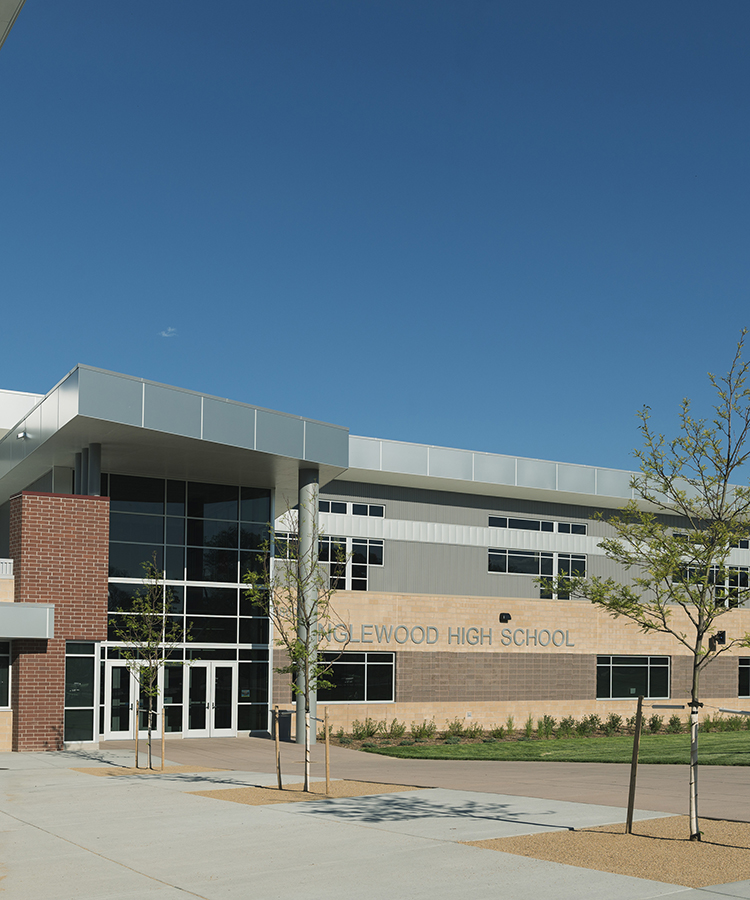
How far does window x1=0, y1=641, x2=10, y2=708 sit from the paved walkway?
5.00 m

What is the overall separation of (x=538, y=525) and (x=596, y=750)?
15.1 meters

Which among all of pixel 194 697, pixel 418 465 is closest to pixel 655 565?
pixel 194 697

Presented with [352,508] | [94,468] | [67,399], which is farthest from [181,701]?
[352,508]

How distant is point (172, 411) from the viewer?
24484 millimetres

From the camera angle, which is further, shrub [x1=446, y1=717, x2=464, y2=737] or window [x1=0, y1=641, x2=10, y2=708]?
shrub [x1=446, y1=717, x2=464, y2=737]

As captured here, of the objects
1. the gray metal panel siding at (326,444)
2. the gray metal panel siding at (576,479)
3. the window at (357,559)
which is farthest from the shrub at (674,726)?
the gray metal panel siding at (326,444)

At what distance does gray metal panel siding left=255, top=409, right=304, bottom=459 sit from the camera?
1043 inches

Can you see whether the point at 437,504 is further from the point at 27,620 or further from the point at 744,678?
the point at 27,620

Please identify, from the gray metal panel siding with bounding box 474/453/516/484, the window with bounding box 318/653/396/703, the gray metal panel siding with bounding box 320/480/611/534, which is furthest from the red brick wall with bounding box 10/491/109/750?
the gray metal panel siding with bounding box 474/453/516/484

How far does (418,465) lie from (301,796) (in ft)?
74.6

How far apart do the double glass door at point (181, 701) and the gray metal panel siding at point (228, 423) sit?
21.2ft

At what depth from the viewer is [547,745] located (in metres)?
30.6

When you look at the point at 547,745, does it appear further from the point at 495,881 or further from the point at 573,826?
the point at 495,881

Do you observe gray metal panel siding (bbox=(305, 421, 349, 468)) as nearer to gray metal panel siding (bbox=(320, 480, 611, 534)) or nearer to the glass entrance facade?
the glass entrance facade
